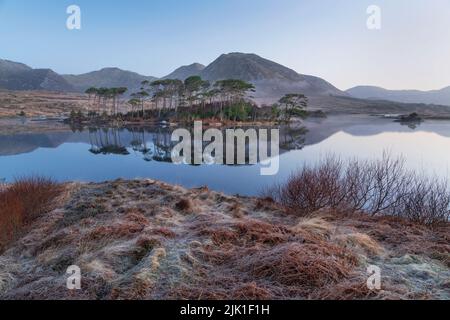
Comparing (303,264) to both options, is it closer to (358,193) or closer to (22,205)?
(358,193)

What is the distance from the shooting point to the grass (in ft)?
22.8

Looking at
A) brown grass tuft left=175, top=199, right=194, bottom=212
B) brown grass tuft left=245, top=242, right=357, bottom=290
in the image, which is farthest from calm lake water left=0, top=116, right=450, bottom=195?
brown grass tuft left=245, top=242, right=357, bottom=290

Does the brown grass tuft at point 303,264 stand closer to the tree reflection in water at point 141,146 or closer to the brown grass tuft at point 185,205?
the brown grass tuft at point 185,205

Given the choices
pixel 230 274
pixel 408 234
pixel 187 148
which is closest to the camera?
pixel 230 274

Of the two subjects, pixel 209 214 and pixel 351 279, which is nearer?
pixel 351 279

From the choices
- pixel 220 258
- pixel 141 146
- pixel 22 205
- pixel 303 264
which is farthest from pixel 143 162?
pixel 303 264

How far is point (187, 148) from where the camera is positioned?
1148 inches

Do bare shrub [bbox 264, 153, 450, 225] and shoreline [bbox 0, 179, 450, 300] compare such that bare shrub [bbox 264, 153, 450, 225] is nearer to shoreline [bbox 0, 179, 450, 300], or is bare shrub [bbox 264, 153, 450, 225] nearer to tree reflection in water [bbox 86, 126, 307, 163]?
shoreline [bbox 0, 179, 450, 300]

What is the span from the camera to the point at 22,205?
8.25 metres

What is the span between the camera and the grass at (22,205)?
22.8 feet

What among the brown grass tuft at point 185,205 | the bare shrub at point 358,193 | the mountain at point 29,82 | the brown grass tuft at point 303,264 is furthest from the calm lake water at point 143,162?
the mountain at point 29,82

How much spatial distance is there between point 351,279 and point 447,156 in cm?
1930
